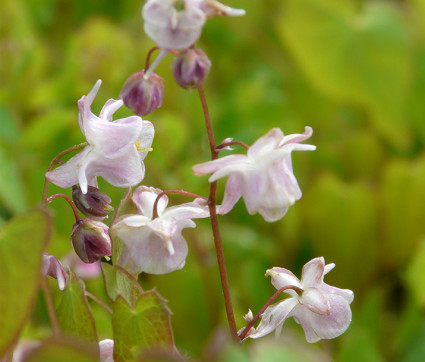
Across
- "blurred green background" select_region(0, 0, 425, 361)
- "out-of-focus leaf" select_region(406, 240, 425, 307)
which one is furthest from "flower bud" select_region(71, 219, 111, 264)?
"out-of-focus leaf" select_region(406, 240, 425, 307)

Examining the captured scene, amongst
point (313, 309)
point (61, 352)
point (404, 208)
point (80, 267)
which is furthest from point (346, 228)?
point (61, 352)

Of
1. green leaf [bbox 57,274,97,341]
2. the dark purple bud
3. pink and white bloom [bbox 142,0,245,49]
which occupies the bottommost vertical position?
green leaf [bbox 57,274,97,341]

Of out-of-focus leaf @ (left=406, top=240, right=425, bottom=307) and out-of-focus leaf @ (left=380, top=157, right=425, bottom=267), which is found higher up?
out-of-focus leaf @ (left=406, top=240, right=425, bottom=307)

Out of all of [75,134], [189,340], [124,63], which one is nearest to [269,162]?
[189,340]

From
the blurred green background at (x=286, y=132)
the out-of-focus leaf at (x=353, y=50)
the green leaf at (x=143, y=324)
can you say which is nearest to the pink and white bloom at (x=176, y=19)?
the green leaf at (x=143, y=324)

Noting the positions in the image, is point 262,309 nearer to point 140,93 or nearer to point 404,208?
point 140,93

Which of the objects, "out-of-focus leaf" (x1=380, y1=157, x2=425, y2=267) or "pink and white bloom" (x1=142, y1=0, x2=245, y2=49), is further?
"out-of-focus leaf" (x1=380, y1=157, x2=425, y2=267)

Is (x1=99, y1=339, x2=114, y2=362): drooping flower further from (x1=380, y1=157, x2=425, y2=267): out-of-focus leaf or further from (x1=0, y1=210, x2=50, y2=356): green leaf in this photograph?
(x1=380, y1=157, x2=425, y2=267): out-of-focus leaf
